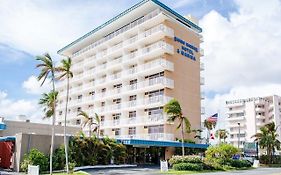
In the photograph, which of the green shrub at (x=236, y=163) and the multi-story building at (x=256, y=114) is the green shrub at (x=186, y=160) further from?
the multi-story building at (x=256, y=114)

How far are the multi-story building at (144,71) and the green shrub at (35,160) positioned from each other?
20.8 meters

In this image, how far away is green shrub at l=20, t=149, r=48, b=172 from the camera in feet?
102

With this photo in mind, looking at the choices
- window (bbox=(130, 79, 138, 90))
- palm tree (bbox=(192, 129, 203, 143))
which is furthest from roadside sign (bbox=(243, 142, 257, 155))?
window (bbox=(130, 79, 138, 90))

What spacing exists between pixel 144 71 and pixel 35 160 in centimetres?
2661

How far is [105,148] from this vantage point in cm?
3812

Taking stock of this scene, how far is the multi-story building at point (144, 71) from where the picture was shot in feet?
169

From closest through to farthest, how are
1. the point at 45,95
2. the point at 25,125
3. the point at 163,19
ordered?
the point at 45,95 → the point at 25,125 → the point at 163,19

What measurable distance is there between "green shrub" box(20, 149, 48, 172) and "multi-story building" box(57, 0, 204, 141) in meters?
20.8

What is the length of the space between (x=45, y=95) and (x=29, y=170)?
27.4 ft

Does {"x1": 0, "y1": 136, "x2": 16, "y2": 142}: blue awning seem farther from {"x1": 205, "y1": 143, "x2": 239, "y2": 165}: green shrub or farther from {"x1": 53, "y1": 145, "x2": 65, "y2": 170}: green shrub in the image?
{"x1": 205, "y1": 143, "x2": 239, "y2": 165}: green shrub

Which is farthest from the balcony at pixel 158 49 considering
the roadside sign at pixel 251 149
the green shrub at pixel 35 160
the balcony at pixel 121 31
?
the roadside sign at pixel 251 149

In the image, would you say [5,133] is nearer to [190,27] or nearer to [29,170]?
[29,170]

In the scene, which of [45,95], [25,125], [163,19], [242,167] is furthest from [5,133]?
[242,167]

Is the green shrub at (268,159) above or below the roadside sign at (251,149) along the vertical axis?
below
